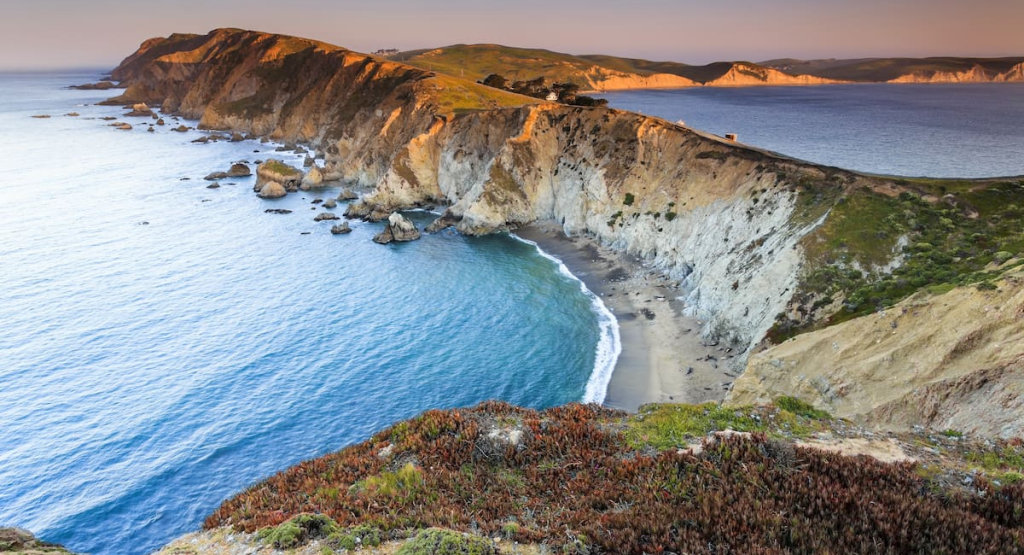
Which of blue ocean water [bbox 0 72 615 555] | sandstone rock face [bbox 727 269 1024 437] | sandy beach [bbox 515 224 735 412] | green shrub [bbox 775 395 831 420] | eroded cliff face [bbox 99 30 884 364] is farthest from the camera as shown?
eroded cliff face [bbox 99 30 884 364]

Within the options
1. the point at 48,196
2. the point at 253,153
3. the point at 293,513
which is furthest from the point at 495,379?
the point at 253,153

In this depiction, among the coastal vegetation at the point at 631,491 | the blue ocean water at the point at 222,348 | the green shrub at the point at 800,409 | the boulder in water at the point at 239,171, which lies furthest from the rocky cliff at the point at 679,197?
the coastal vegetation at the point at 631,491

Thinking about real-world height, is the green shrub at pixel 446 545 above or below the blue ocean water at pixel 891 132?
below

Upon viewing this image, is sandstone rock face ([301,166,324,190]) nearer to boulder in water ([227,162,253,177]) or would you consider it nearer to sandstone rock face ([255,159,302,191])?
sandstone rock face ([255,159,302,191])

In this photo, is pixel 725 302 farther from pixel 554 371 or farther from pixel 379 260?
pixel 379 260

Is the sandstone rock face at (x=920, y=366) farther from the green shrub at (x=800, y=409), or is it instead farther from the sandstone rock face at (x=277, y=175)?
the sandstone rock face at (x=277, y=175)

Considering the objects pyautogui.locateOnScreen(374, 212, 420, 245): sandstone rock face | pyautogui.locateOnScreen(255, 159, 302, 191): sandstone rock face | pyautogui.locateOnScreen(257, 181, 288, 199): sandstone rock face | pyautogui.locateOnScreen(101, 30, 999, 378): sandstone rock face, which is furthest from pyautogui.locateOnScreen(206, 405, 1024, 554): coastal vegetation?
pyautogui.locateOnScreen(255, 159, 302, 191): sandstone rock face

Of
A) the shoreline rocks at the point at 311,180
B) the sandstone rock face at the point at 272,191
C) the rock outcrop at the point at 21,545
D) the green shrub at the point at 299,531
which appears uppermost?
the shoreline rocks at the point at 311,180
